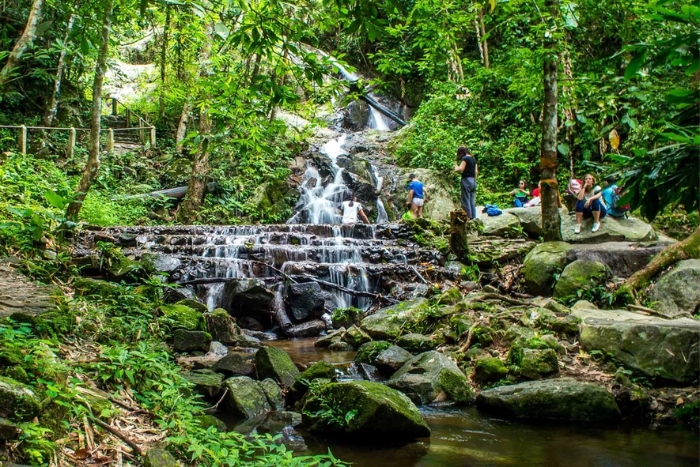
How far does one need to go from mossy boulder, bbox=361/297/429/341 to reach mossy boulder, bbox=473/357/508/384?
1748mm

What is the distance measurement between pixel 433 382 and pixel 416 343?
1443 millimetres

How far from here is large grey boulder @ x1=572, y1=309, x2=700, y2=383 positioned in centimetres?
534

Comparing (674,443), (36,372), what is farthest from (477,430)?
(36,372)

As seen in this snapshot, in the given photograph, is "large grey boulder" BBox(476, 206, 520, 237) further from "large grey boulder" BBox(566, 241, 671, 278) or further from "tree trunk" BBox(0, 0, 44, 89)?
"tree trunk" BBox(0, 0, 44, 89)

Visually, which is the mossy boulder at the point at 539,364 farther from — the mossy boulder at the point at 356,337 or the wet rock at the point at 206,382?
the wet rock at the point at 206,382

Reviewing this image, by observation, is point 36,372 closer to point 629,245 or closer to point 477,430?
point 477,430

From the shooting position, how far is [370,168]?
788 inches

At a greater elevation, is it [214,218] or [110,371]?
[214,218]

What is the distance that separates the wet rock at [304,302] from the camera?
380 inches

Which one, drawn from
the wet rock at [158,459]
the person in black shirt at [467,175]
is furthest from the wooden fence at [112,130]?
the wet rock at [158,459]

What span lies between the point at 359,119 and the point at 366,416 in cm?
2289

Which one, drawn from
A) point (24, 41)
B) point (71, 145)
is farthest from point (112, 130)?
point (24, 41)

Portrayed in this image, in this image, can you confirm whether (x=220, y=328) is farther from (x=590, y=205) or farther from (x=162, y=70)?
(x=162, y=70)

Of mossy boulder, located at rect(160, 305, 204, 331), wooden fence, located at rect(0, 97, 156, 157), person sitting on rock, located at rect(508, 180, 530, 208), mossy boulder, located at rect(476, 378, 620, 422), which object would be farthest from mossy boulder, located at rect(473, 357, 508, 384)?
wooden fence, located at rect(0, 97, 156, 157)
